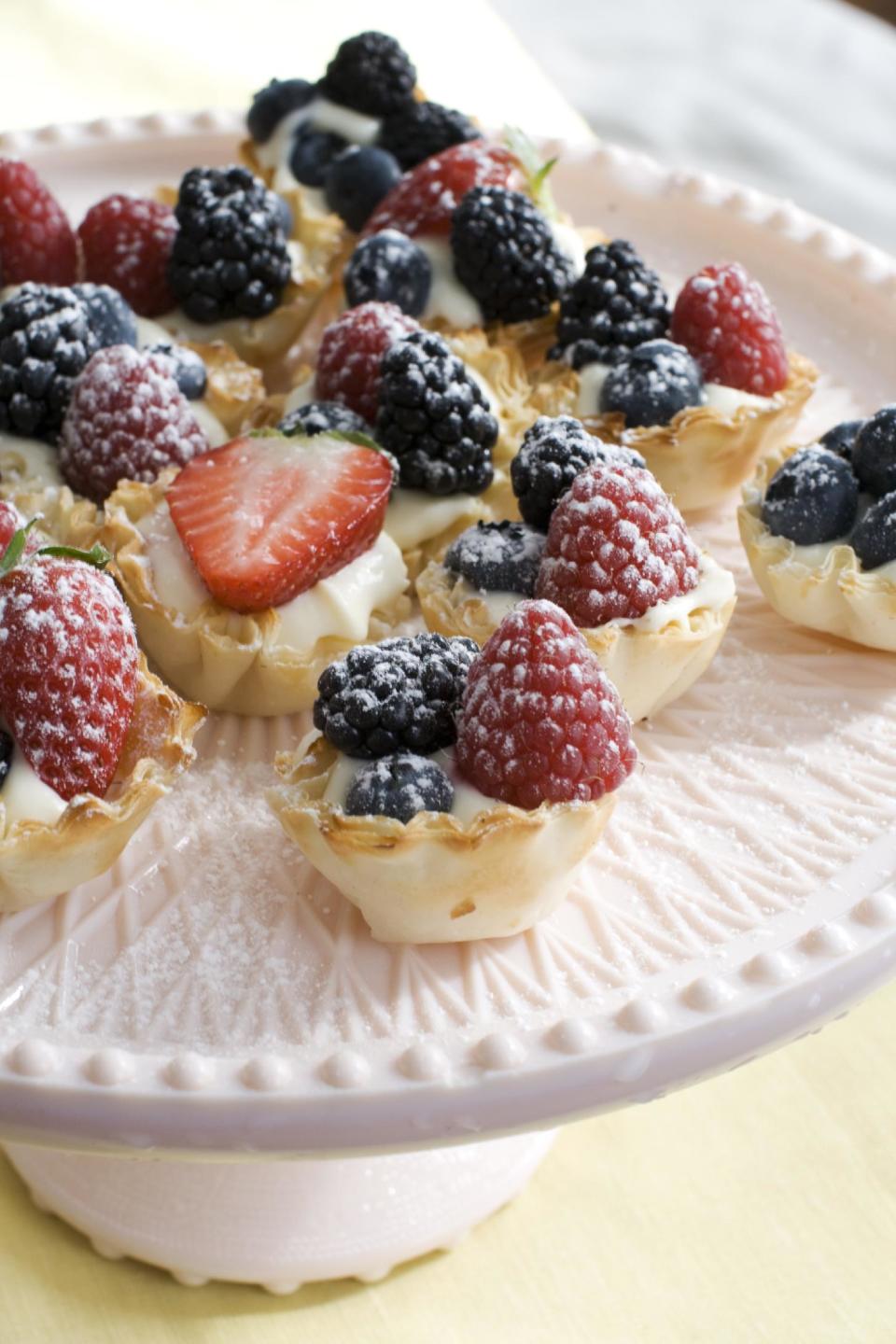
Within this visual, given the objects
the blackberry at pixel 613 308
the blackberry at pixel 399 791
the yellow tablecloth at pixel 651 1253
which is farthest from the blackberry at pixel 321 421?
the yellow tablecloth at pixel 651 1253

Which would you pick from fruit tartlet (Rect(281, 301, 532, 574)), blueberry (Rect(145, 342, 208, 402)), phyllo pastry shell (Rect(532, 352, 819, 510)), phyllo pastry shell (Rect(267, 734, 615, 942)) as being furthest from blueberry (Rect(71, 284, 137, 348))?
phyllo pastry shell (Rect(267, 734, 615, 942))

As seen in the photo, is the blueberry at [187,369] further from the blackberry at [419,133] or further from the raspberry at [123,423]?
the blackberry at [419,133]

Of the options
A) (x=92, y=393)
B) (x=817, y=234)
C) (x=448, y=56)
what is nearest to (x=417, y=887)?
(x=92, y=393)

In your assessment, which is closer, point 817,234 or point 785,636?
point 785,636

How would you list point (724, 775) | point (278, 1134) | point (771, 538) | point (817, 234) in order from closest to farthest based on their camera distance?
point (278, 1134) < point (724, 775) < point (771, 538) < point (817, 234)

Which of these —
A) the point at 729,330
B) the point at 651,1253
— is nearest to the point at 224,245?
the point at 729,330

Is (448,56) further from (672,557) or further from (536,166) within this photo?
(672,557)
